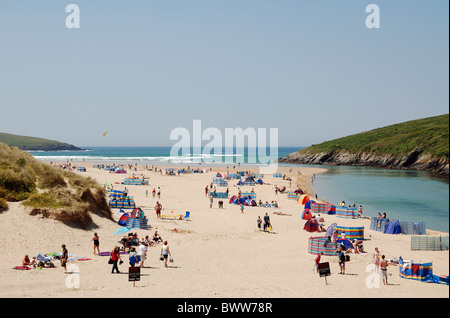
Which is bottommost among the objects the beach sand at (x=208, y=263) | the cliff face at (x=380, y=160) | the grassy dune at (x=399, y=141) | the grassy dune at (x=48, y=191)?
the beach sand at (x=208, y=263)

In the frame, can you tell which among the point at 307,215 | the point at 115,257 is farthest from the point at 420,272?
the point at 307,215

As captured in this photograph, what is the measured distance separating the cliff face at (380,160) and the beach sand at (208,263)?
48.6 metres

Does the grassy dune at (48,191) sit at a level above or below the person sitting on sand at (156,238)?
above

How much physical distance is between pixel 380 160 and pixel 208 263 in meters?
90.3

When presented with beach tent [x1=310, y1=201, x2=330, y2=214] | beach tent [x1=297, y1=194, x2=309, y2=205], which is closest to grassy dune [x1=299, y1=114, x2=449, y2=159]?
beach tent [x1=297, y1=194, x2=309, y2=205]

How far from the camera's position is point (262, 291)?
12602 millimetres

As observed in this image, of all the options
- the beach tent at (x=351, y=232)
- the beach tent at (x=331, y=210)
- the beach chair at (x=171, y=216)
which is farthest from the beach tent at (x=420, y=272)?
the beach tent at (x=331, y=210)

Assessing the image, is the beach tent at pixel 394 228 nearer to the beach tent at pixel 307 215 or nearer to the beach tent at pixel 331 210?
the beach tent at pixel 307 215

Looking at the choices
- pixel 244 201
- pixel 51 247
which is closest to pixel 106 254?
pixel 51 247

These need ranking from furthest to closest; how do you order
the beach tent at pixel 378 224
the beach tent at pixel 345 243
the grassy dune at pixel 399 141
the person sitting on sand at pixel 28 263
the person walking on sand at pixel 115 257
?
the grassy dune at pixel 399 141 → the beach tent at pixel 378 224 → the beach tent at pixel 345 243 → the person sitting on sand at pixel 28 263 → the person walking on sand at pixel 115 257

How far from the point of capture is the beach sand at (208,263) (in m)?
12.4

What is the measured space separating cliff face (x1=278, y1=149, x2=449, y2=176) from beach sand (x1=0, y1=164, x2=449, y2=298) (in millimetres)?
48584

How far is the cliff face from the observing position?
76.3 m

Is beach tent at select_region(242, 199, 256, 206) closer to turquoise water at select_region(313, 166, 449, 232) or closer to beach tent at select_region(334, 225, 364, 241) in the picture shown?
turquoise water at select_region(313, 166, 449, 232)
